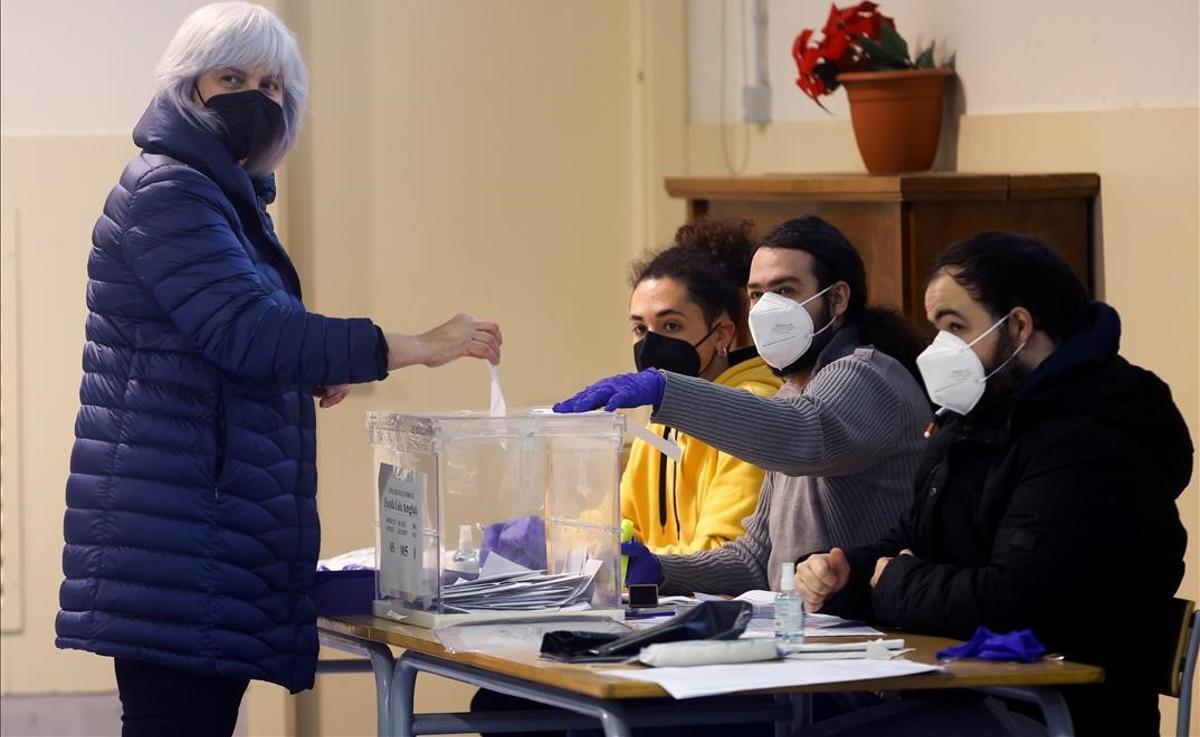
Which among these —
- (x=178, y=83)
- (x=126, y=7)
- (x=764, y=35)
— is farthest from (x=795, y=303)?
(x=126, y=7)

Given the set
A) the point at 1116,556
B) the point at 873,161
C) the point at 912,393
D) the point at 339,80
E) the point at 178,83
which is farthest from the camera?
the point at 339,80

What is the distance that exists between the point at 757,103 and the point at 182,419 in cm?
278

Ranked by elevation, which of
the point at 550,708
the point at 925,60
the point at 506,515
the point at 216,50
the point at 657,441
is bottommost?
the point at 550,708

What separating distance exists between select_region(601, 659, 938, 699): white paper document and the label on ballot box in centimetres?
52

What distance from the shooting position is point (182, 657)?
8.64ft

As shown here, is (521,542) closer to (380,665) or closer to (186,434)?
(380,665)

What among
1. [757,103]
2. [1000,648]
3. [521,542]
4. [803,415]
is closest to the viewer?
[1000,648]

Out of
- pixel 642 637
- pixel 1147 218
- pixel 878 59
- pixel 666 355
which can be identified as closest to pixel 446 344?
pixel 642 637

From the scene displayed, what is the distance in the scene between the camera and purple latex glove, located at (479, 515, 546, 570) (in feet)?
9.27

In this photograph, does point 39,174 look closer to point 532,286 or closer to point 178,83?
point 532,286

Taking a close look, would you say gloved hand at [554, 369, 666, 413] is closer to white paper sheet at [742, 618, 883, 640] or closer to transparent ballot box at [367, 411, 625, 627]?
transparent ballot box at [367, 411, 625, 627]

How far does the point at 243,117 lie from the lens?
276 cm

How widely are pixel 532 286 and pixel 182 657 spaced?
2.75 m

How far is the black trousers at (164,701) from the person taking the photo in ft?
8.71
